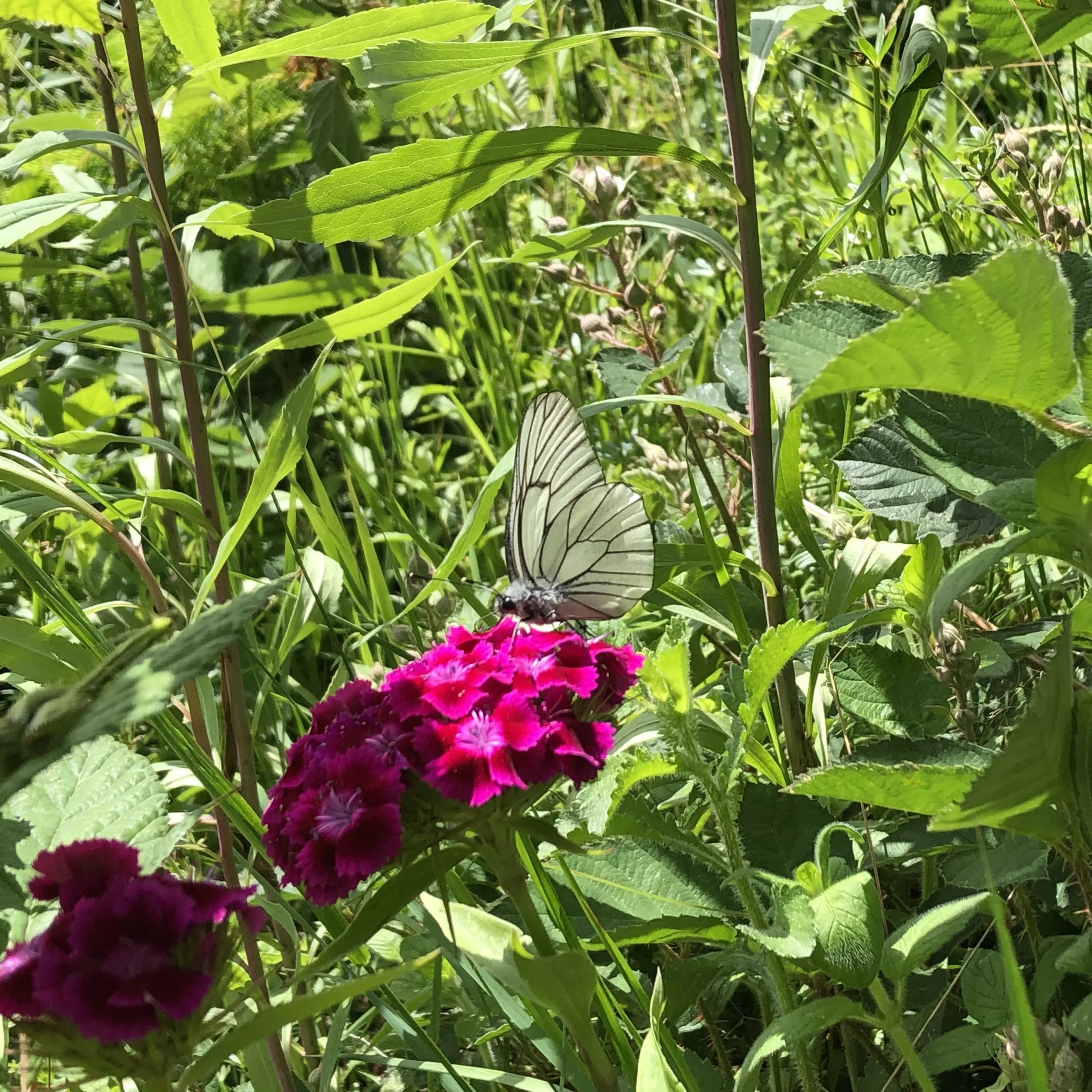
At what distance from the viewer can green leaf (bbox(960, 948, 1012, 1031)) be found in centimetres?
94

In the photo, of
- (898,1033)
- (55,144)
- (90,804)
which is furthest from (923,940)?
(55,144)

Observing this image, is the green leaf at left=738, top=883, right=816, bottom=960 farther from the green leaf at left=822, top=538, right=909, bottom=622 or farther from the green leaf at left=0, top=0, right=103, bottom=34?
the green leaf at left=0, top=0, right=103, bottom=34

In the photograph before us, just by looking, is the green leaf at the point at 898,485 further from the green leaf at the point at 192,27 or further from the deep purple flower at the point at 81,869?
the green leaf at the point at 192,27

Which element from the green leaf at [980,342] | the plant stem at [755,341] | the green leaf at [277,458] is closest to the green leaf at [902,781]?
the green leaf at [980,342]

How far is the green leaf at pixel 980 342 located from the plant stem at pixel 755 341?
539 millimetres

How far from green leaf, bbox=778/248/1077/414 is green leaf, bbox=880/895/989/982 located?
1.32 ft

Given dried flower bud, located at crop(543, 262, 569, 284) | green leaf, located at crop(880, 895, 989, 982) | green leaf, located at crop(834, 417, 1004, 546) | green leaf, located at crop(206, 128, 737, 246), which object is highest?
green leaf, located at crop(206, 128, 737, 246)

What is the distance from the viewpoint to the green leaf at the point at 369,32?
1318 millimetres

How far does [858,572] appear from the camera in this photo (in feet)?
4.00

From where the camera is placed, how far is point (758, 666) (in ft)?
3.13

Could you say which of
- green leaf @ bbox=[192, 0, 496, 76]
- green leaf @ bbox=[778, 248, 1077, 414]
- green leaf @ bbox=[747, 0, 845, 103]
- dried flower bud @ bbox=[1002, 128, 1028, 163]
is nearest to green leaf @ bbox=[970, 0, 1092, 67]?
dried flower bud @ bbox=[1002, 128, 1028, 163]

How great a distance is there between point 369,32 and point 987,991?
1172 mm

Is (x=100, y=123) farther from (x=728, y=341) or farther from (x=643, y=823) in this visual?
(x=643, y=823)

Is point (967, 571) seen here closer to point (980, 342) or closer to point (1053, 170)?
point (980, 342)
